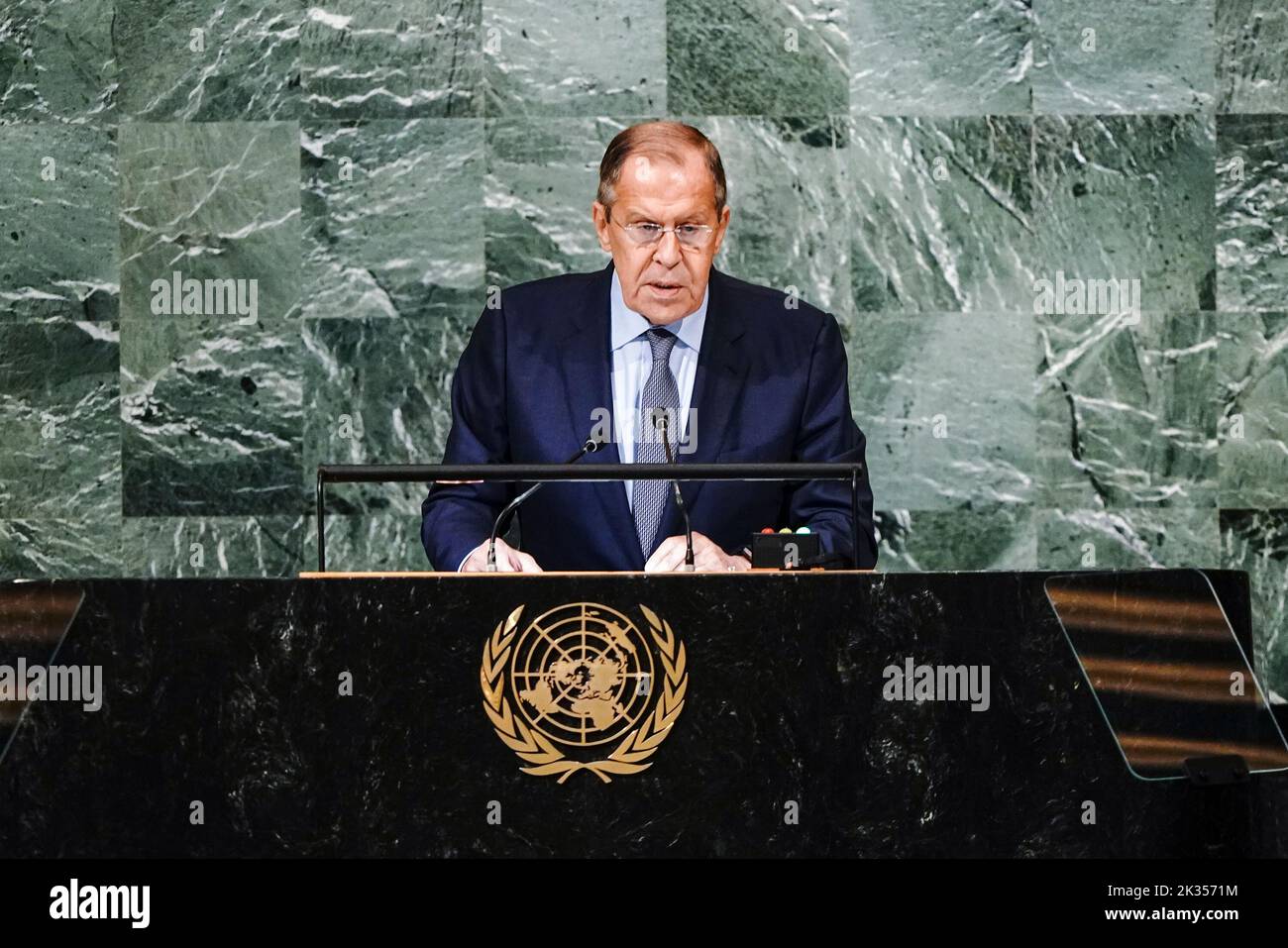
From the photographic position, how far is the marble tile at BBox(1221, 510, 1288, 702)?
5348mm

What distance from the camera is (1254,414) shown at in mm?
5328

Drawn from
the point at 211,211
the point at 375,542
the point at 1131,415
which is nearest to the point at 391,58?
the point at 211,211

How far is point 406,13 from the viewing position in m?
5.34

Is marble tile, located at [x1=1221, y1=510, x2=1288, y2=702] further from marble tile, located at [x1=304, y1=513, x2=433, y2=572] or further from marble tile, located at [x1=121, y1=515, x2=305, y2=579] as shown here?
marble tile, located at [x1=121, y1=515, x2=305, y2=579]

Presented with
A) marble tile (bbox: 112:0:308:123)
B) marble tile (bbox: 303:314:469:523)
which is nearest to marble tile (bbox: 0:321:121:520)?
marble tile (bbox: 303:314:469:523)

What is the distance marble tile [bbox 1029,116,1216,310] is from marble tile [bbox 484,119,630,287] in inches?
51.5

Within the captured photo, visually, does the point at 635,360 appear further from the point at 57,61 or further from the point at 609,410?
the point at 57,61

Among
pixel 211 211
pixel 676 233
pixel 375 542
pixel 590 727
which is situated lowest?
pixel 590 727

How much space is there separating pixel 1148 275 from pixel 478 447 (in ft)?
8.40

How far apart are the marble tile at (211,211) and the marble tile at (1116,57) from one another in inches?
90.5

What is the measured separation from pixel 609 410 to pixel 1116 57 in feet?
8.18
